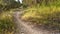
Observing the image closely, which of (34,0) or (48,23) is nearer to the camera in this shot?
(48,23)

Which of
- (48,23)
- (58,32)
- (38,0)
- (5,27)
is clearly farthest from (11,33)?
(38,0)

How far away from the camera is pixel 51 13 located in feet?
41.5

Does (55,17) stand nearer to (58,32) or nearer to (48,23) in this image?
(48,23)

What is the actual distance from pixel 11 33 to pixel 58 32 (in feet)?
7.29

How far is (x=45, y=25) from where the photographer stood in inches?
423

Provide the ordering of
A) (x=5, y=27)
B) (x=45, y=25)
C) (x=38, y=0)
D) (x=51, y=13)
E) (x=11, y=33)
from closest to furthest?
(x=11, y=33) < (x=5, y=27) < (x=45, y=25) < (x=51, y=13) < (x=38, y=0)

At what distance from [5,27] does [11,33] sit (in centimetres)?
109

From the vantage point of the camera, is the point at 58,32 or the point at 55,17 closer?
the point at 58,32

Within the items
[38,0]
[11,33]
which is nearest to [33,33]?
[11,33]

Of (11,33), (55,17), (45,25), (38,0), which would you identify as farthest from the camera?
(38,0)

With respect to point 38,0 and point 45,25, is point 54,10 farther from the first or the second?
point 38,0

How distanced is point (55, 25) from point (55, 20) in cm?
95

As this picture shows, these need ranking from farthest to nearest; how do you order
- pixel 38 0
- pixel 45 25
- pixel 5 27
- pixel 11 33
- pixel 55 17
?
pixel 38 0, pixel 55 17, pixel 45 25, pixel 5 27, pixel 11 33

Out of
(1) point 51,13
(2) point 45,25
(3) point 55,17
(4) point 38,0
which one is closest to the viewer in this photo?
(2) point 45,25
